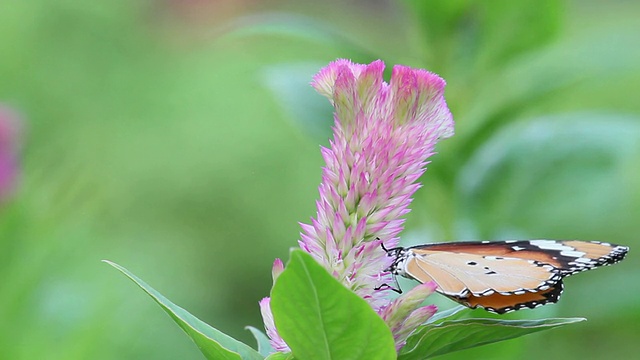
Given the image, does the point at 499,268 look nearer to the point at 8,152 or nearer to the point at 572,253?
the point at 572,253

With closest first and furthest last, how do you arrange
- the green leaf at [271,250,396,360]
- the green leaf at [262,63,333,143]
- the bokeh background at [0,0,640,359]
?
the green leaf at [271,250,396,360] → the bokeh background at [0,0,640,359] → the green leaf at [262,63,333,143]

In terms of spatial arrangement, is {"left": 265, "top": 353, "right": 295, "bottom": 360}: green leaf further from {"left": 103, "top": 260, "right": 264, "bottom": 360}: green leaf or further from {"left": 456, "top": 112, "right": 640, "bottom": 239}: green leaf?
{"left": 456, "top": 112, "right": 640, "bottom": 239}: green leaf

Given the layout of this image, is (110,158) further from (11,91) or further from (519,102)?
(519,102)

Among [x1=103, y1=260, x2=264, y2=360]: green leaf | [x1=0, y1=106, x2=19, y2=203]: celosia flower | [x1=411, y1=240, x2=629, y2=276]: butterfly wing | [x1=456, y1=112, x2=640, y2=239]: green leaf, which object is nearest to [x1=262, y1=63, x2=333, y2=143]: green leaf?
[x1=456, y1=112, x2=640, y2=239]: green leaf

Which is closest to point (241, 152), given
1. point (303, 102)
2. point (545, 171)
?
point (303, 102)

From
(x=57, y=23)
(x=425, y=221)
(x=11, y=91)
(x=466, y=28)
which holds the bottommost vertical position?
(x=425, y=221)

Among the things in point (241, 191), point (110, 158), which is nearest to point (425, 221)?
point (241, 191)
